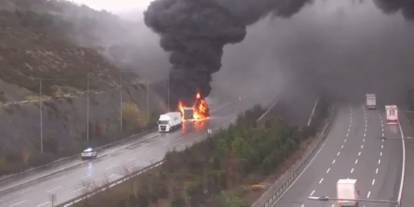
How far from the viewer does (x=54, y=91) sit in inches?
3177

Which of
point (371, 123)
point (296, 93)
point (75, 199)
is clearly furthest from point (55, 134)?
point (296, 93)

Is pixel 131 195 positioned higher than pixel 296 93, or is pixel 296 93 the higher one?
pixel 296 93

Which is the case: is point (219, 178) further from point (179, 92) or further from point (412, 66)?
point (412, 66)

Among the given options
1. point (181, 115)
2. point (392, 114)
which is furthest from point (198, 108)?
point (392, 114)

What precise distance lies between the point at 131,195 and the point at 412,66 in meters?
91.7

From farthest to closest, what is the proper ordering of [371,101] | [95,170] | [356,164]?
1. [371,101]
2. [356,164]
3. [95,170]

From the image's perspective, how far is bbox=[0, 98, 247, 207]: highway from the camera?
4778cm

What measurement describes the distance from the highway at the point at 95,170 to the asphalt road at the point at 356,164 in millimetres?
13050

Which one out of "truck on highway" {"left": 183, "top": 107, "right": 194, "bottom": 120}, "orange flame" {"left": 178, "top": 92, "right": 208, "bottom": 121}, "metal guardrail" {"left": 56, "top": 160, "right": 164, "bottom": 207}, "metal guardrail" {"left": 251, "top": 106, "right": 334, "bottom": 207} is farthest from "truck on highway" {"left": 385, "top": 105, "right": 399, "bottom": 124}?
"metal guardrail" {"left": 56, "top": 160, "right": 164, "bottom": 207}

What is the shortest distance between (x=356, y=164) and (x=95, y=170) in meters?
22.9

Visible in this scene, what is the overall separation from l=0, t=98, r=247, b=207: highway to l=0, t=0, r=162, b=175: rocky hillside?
121 inches

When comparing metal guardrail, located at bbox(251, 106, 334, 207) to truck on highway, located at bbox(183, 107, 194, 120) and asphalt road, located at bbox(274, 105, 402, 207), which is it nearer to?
asphalt road, located at bbox(274, 105, 402, 207)

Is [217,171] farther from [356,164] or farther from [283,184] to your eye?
[356,164]

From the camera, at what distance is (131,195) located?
4534cm
